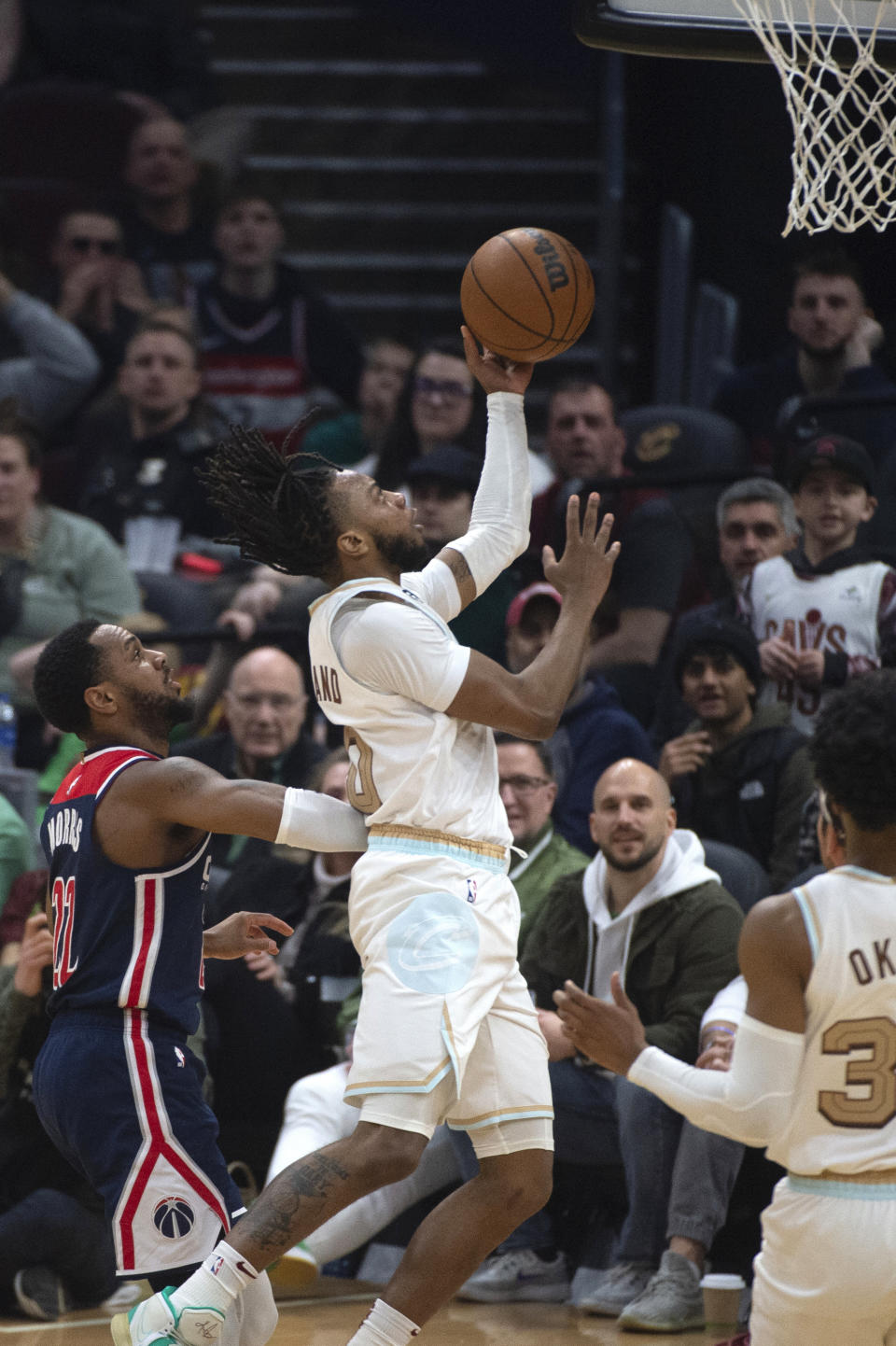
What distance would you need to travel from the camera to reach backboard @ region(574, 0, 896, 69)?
4.85 m

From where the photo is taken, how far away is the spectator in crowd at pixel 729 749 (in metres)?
6.40

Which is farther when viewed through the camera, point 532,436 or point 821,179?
point 532,436

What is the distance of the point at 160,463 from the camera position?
870cm

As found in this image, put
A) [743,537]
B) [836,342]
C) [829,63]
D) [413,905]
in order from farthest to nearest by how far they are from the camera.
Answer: [836,342], [743,537], [829,63], [413,905]

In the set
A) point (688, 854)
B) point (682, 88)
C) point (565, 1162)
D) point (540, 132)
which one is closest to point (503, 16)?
point (540, 132)

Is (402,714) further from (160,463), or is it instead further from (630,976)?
(160,463)

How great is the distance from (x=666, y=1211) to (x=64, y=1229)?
1.81 metres

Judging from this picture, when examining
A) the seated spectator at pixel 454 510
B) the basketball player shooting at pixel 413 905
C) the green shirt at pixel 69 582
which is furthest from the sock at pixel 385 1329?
the green shirt at pixel 69 582

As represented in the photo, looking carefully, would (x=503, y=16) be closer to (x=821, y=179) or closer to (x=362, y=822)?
(x=821, y=179)

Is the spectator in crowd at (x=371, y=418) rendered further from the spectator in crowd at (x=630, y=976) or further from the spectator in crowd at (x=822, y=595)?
the spectator in crowd at (x=630, y=976)

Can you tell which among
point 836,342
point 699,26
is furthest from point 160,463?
point 699,26

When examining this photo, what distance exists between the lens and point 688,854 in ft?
19.5

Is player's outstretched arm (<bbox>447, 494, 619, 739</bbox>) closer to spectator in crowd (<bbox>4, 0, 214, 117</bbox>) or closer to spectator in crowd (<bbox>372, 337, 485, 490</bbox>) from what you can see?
spectator in crowd (<bbox>372, 337, 485, 490</bbox>)

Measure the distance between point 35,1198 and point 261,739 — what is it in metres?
1.94
